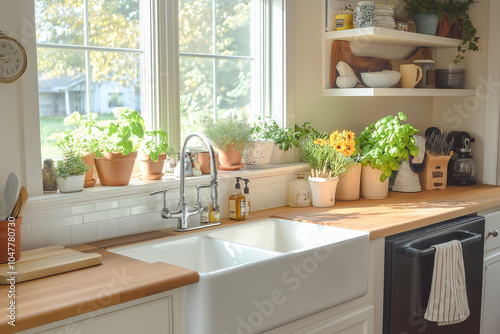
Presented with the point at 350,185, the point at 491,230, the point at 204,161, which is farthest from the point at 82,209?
the point at 491,230

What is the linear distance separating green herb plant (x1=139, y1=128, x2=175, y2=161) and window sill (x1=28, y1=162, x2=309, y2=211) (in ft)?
0.39

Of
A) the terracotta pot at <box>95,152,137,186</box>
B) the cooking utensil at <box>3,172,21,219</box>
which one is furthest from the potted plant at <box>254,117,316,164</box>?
the cooking utensil at <box>3,172,21,219</box>

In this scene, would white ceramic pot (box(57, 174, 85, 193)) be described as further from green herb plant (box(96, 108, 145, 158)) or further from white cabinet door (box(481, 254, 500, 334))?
white cabinet door (box(481, 254, 500, 334))

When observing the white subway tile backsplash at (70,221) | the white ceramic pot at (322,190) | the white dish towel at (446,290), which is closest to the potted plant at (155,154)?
the white subway tile backsplash at (70,221)

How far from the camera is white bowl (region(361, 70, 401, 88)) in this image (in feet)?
11.2

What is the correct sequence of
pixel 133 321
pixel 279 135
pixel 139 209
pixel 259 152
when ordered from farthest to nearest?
pixel 279 135 → pixel 259 152 → pixel 139 209 → pixel 133 321

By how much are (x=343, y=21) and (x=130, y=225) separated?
1723mm

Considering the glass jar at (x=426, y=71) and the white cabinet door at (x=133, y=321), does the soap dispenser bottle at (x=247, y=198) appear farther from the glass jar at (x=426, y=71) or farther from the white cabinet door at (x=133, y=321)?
the glass jar at (x=426, y=71)

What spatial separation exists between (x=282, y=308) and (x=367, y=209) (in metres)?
1.10

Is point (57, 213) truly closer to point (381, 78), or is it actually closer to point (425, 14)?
point (381, 78)

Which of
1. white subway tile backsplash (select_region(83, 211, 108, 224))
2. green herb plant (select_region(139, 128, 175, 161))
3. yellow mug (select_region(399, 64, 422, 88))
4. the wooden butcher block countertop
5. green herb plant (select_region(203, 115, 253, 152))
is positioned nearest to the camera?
the wooden butcher block countertop

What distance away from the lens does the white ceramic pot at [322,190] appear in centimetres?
309

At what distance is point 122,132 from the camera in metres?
2.49

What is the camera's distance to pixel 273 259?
2080mm
